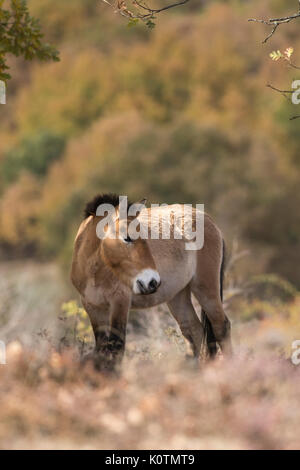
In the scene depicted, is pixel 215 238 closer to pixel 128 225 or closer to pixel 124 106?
pixel 128 225

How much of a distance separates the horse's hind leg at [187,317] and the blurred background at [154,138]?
1071 centimetres

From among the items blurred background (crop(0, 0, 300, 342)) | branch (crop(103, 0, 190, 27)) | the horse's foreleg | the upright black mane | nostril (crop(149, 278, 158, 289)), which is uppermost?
blurred background (crop(0, 0, 300, 342))

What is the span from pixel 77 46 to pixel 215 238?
219ft

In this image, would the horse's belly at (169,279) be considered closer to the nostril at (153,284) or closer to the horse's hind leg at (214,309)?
the horse's hind leg at (214,309)

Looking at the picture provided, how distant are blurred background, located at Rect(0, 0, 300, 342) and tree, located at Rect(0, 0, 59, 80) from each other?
12333mm

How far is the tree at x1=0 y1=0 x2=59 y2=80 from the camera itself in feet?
25.8

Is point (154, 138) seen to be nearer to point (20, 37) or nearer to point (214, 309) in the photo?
point (214, 309)

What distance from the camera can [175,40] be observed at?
Answer: 207 ft

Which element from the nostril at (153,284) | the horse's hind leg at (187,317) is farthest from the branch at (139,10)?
the horse's hind leg at (187,317)

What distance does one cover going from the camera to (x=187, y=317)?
940cm

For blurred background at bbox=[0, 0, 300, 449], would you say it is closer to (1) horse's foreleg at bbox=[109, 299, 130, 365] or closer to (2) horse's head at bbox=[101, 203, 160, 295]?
(1) horse's foreleg at bbox=[109, 299, 130, 365]

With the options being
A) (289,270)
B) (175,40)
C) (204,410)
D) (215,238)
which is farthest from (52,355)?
(175,40)

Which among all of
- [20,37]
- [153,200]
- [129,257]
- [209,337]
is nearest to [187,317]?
[209,337]

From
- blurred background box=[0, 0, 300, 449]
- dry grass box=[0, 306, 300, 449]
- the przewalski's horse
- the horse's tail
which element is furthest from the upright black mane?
dry grass box=[0, 306, 300, 449]
